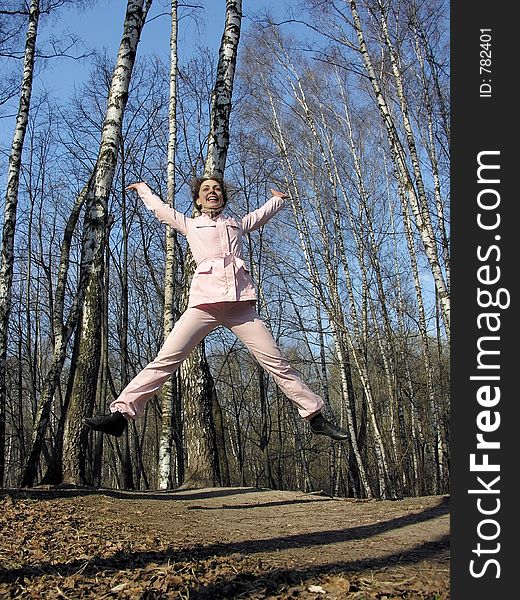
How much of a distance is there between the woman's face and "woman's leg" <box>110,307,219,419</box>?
90 cm

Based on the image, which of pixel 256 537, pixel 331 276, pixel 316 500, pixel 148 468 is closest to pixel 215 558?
pixel 256 537

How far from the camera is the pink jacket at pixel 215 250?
472 cm

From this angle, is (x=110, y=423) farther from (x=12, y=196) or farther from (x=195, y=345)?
(x=12, y=196)

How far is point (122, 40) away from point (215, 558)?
643 centimetres

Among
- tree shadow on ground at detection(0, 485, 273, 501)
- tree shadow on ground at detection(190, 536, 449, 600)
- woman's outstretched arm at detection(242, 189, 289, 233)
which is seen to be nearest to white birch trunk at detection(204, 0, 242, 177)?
woman's outstretched arm at detection(242, 189, 289, 233)

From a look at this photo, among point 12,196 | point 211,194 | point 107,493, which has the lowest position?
point 107,493

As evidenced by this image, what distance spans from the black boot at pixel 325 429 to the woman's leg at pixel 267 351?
0.08 meters

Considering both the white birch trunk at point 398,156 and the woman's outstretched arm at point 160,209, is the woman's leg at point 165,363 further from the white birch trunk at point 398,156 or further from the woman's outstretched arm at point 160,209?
the white birch trunk at point 398,156

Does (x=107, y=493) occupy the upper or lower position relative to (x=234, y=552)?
lower

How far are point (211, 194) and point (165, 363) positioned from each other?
1375mm

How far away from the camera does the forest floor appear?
325 centimetres

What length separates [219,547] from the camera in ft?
14.2

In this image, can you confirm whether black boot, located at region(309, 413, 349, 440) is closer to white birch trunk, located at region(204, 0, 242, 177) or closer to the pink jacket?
the pink jacket

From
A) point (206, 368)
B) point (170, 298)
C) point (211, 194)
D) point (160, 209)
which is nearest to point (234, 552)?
point (160, 209)
